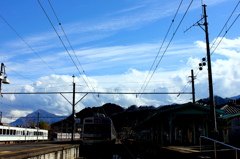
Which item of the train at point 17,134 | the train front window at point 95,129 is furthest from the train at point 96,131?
the train at point 17,134

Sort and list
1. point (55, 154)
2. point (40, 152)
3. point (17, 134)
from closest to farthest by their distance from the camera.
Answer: point (40, 152) < point (55, 154) < point (17, 134)

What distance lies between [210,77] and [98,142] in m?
13.6

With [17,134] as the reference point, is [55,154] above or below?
above

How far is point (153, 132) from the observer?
4191 centimetres

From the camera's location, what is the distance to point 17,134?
155 ft

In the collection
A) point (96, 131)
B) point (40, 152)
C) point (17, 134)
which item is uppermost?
point (96, 131)

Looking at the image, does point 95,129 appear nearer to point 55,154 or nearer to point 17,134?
point 55,154

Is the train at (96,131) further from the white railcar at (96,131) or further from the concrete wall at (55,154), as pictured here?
the concrete wall at (55,154)

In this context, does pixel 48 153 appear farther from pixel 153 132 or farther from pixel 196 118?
pixel 153 132

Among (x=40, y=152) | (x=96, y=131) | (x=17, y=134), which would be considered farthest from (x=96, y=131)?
(x=17, y=134)

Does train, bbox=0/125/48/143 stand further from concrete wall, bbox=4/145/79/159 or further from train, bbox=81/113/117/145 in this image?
concrete wall, bbox=4/145/79/159

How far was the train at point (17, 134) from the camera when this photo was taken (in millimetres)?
40981

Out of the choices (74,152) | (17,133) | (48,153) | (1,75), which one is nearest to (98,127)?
(74,152)

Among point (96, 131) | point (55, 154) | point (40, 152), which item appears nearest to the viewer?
point (40, 152)
